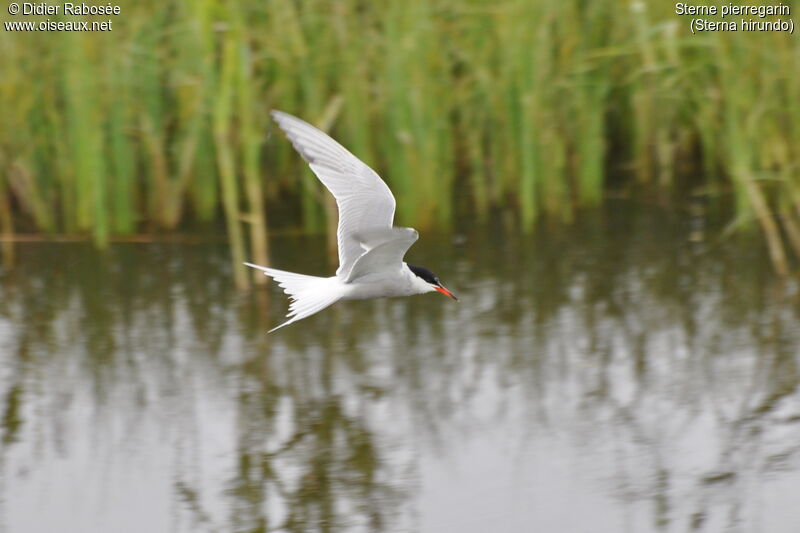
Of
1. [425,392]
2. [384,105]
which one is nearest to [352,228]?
[425,392]

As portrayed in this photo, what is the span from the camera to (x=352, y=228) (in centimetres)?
423

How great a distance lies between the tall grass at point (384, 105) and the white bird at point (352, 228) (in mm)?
1511

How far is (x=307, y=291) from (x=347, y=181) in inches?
15.1

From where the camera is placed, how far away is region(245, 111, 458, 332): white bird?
4.14m

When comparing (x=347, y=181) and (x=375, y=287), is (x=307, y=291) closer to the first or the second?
(x=375, y=287)

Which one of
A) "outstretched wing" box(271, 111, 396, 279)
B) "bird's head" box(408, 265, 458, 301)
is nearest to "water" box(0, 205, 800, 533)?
"bird's head" box(408, 265, 458, 301)

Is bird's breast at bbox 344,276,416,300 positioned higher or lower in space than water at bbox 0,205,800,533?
higher

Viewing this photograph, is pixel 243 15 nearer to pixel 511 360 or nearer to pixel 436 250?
pixel 436 250

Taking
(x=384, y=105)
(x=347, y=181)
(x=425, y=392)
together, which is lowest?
(x=425, y=392)

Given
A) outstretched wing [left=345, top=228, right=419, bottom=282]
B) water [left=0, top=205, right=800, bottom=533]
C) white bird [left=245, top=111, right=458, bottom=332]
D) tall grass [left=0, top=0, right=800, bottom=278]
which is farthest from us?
tall grass [left=0, top=0, right=800, bottom=278]

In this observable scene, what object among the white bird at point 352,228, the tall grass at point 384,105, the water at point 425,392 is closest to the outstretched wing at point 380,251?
the white bird at point 352,228

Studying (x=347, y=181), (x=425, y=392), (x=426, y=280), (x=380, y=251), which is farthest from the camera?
(x=425, y=392)

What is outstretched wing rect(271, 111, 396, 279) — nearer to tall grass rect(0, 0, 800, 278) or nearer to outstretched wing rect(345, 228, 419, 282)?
outstretched wing rect(345, 228, 419, 282)

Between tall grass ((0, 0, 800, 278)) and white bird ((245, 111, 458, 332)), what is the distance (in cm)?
151
